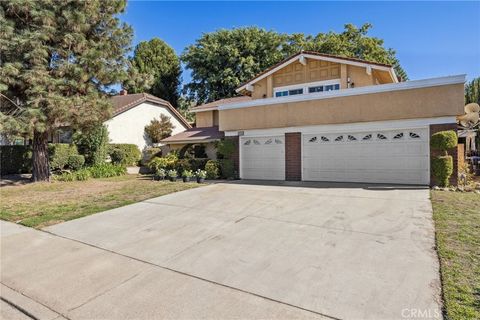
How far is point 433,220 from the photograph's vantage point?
660 cm

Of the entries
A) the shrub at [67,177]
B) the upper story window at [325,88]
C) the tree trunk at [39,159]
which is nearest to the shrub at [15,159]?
the tree trunk at [39,159]

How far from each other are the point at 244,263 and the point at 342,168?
9450 millimetres

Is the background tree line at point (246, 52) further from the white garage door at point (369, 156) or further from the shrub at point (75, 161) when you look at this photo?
the white garage door at point (369, 156)

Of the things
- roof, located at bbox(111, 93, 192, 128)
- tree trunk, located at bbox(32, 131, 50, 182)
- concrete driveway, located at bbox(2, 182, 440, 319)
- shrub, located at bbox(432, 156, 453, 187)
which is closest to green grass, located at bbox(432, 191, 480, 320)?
concrete driveway, located at bbox(2, 182, 440, 319)

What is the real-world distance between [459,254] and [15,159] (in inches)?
891

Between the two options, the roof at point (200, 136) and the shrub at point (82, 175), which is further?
the roof at point (200, 136)

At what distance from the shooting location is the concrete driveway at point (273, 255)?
3.48 metres

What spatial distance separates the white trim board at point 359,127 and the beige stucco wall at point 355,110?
0.70 feet

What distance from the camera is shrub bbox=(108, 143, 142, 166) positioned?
20.2m

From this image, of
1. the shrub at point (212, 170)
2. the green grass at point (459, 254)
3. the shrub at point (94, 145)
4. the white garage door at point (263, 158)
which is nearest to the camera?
the green grass at point (459, 254)

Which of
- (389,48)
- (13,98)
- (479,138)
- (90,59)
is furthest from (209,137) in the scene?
(389,48)

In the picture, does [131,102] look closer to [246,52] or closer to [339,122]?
[246,52]

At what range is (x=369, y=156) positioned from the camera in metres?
12.2

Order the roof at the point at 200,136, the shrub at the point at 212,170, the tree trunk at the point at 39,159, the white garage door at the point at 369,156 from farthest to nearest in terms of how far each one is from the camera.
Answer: the roof at the point at 200,136
the shrub at the point at 212,170
the tree trunk at the point at 39,159
the white garage door at the point at 369,156
